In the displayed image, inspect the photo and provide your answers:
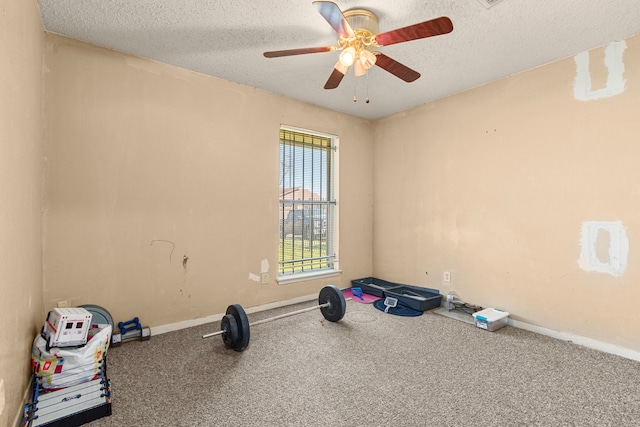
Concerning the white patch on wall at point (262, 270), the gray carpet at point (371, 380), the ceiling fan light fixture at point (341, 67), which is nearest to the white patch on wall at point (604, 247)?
the gray carpet at point (371, 380)

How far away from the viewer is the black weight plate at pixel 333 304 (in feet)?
9.62

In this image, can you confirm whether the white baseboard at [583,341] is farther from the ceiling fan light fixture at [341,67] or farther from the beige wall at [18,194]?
the beige wall at [18,194]

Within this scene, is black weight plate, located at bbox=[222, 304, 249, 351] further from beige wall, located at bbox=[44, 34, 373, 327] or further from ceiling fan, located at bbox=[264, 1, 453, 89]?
ceiling fan, located at bbox=[264, 1, 453, 89]

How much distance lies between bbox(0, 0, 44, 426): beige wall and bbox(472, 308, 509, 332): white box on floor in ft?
10.8

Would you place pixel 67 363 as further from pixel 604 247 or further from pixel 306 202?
pixel 604 247

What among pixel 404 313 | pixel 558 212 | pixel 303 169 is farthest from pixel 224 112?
pixel 558 212

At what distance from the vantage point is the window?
3658 millimetres

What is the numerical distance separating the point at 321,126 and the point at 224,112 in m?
1.29

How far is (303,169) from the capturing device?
3830mm

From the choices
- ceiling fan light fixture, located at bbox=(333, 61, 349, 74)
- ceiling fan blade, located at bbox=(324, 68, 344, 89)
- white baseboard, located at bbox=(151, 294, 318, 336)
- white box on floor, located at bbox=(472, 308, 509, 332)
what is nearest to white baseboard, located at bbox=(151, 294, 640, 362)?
white baseboard, located at bbox=(151, 294, 318, 336)

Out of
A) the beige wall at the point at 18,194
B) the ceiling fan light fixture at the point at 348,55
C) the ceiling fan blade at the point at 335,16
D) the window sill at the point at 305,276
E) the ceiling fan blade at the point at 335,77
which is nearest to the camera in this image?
the beige wall at the point at 18,194

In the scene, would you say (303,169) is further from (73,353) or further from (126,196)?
(73,353)

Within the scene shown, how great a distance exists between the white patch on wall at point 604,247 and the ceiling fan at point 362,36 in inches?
77.2

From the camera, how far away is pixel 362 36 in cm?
190
